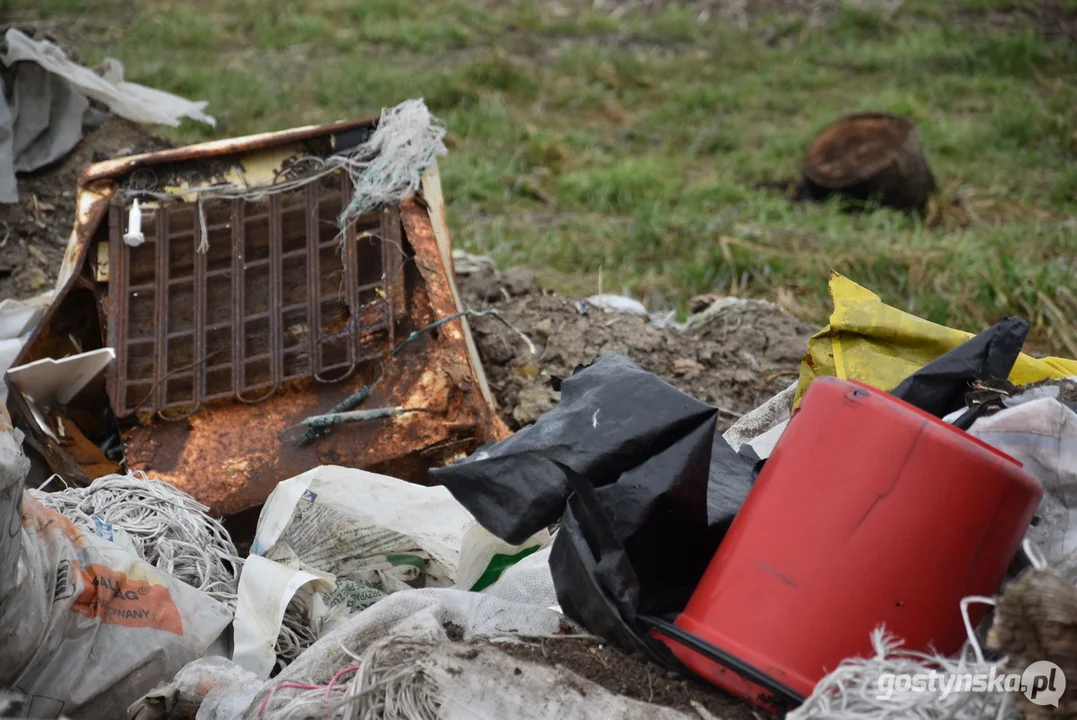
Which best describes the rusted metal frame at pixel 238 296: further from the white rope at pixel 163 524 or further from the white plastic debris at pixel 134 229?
the white rope at pixel 163 524

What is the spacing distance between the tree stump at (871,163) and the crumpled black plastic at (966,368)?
4204mm

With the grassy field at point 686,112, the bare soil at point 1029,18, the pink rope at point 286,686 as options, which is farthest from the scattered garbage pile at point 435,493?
the bare soil at point 1029,18

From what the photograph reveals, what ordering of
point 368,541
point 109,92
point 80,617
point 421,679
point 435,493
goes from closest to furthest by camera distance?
1. point 421,679
2. point 80,617
3. point 368,541
4. point 435,493
5. point 109,92

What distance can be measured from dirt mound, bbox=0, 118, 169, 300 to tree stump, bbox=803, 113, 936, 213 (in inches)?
143

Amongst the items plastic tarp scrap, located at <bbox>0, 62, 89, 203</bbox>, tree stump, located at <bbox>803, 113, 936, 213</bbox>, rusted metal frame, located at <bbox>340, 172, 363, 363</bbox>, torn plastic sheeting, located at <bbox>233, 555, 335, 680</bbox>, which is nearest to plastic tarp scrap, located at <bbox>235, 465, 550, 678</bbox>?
torn plastic sheeting, located at <bbox>233, 555, 335, 680</bbox>

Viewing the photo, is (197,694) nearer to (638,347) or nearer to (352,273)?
(352,273)

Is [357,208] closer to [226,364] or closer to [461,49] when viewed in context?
[226,364]

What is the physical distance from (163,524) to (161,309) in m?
0.78

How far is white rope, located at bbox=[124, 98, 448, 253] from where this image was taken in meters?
3.03

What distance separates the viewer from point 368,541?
2260 millimetres

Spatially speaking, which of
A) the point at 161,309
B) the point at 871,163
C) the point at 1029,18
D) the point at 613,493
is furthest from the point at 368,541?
the point at 1029,18

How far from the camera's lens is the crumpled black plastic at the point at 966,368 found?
1.92 m

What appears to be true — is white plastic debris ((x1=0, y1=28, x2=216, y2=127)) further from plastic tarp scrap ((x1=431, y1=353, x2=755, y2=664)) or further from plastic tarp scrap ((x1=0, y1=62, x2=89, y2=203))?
plastic tarp scrap ((x1=431, y1=353, x2=755, y2=664))

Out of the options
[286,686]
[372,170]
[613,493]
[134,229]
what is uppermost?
[372,170]
